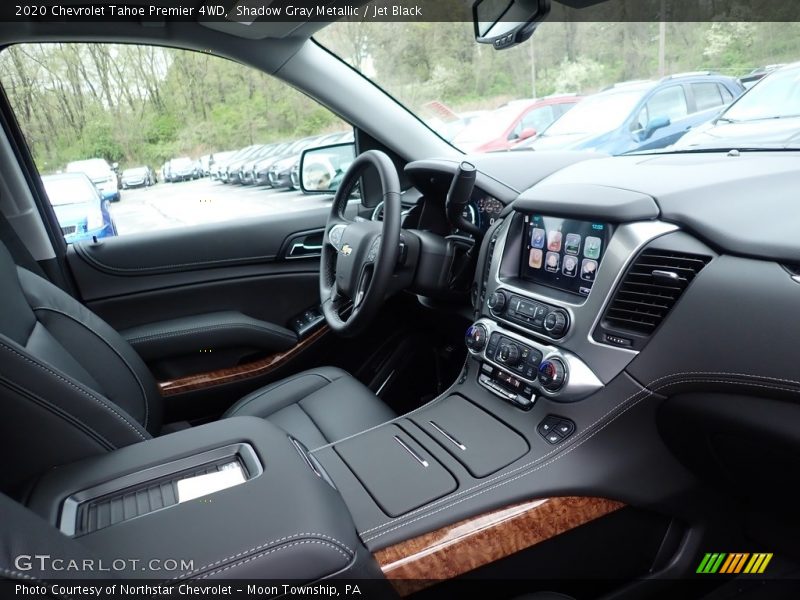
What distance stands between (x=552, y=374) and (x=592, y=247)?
314 millimetres

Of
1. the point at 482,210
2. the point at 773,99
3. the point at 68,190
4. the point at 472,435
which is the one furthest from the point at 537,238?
the point at 68,190

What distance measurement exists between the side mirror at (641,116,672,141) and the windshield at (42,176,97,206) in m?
2.15

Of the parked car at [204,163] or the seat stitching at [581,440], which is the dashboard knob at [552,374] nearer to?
the seat stitching at [581,440]

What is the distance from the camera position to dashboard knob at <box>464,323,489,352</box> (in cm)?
162

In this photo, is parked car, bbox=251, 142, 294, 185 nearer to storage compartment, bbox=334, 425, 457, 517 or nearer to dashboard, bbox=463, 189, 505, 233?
dashboard, bbox=463, 189, 505, 233

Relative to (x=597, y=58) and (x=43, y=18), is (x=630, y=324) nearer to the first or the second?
(x=597, y=58)

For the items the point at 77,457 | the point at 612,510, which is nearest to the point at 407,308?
the point at 612,510

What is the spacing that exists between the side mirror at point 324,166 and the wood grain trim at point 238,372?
712 millimetres

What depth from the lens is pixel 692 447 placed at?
4.16 feet

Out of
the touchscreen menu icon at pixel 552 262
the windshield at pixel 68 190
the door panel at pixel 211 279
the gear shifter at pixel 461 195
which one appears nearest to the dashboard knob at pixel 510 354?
the touchscreen menu icon at pixel 552 262

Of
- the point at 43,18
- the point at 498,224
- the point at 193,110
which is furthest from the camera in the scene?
the point at 193,110

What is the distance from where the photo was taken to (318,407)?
6.08ft

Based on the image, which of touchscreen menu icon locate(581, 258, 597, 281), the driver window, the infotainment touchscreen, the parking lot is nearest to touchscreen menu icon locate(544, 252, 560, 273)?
the infotainment touchscreen

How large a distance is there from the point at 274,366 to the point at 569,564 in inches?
58.2
